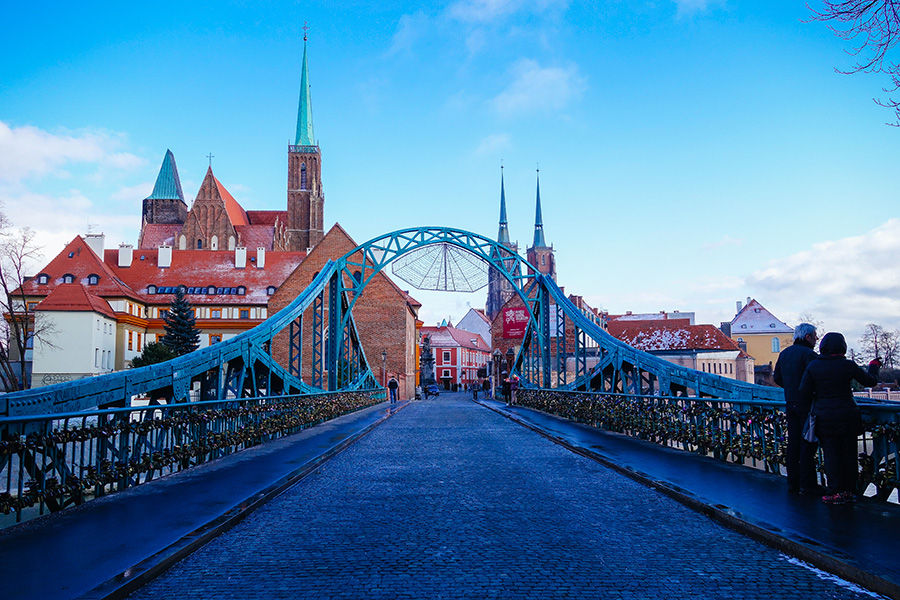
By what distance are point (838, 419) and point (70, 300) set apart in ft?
178

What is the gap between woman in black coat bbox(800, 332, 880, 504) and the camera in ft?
21.4

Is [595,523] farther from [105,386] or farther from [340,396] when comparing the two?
[340,396]

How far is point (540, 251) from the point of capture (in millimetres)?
131250

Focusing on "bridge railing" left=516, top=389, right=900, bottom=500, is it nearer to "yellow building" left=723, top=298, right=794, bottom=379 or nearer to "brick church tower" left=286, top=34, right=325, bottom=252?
"yellow building" left=723, top=298, right=794, bottom=379

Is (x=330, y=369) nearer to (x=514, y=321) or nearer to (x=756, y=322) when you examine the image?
(x=514, y=321)

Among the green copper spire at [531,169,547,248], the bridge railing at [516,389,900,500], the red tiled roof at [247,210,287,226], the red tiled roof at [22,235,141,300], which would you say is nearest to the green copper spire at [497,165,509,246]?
the green copper spire at [531,169,547,248]

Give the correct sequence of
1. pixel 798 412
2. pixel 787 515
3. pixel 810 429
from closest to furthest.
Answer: pixel 787 515
pixel 810 429
pixel 798 412

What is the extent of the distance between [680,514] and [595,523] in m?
0.94

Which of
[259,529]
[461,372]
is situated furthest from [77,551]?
[461,372]

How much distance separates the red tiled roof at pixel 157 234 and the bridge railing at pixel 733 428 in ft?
278

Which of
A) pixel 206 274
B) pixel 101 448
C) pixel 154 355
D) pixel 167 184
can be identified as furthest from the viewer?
pixel 167 184

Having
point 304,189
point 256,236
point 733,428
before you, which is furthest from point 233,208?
point 733,428

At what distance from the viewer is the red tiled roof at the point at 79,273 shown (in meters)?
59.5

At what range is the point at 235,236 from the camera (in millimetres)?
85938
